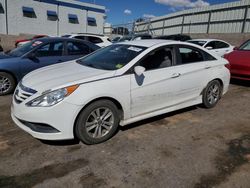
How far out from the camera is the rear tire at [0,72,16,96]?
19.2 ft

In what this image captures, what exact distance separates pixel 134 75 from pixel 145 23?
31.7 m

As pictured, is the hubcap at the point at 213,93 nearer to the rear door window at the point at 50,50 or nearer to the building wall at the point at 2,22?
the rear door window at the point at 50,50

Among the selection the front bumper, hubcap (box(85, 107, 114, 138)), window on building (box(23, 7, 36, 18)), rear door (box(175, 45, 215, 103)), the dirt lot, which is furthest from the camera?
window on building (box(23, 7, 36, 18))

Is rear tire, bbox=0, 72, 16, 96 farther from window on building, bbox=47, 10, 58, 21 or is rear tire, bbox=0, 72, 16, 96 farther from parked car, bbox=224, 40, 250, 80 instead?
window on building, bbox=47, 10, 58, 21

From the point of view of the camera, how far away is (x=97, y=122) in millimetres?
3510

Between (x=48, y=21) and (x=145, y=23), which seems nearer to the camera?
(x=48, y=21)

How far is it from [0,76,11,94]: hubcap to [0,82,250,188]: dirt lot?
5.60 ft

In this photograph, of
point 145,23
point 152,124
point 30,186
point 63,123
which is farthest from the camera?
point 145,23

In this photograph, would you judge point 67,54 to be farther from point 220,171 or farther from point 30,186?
point 220,171

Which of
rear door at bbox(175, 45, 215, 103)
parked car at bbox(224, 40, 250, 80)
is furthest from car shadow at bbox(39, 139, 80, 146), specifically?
parked car at bbox(224, 40, 250, 80)

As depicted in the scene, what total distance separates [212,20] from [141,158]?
21957 millimetres

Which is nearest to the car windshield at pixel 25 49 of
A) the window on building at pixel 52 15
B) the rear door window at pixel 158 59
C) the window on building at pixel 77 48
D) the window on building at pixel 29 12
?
the window on building at pixel 77 48

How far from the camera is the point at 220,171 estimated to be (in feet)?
9.75

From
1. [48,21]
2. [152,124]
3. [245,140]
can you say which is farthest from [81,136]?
[48,21]
